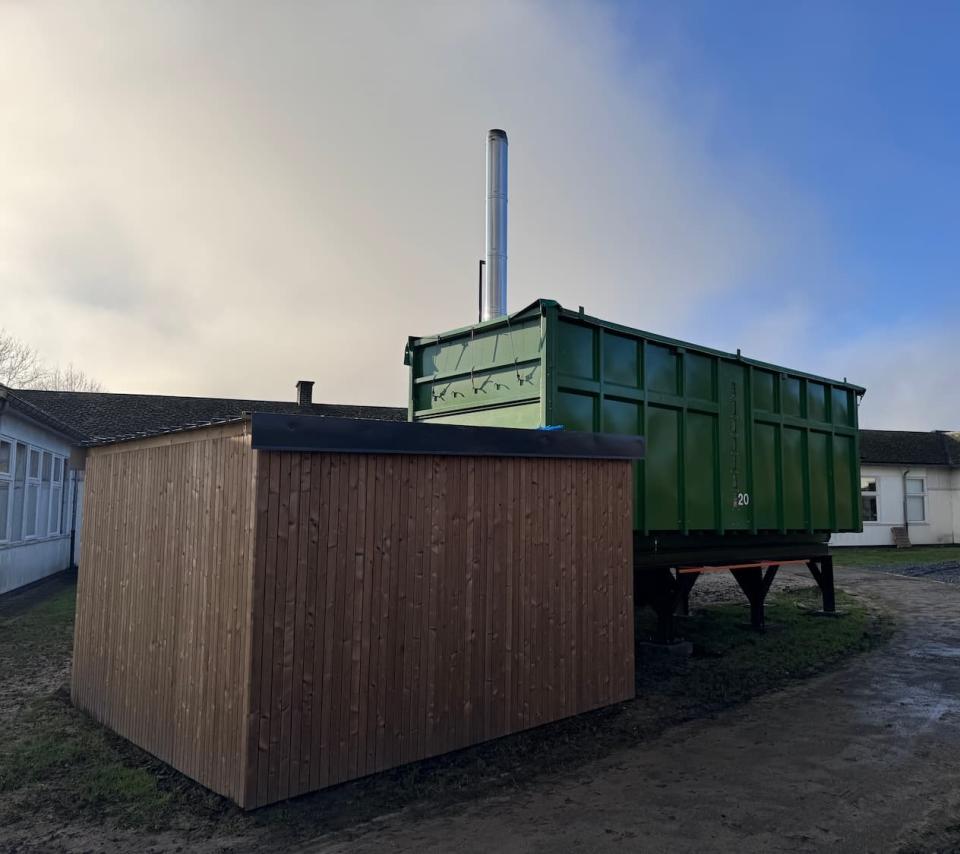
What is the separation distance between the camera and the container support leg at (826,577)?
10805 millimetres

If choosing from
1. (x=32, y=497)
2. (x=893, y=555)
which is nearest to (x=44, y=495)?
(x=32, y=497)

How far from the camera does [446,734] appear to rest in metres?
5.03

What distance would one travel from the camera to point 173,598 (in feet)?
16.5

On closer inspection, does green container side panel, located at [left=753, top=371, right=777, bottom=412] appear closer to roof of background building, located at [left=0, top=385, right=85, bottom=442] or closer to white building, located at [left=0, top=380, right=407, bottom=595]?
Result: white building, located at [left=0, top=380, right=407, bottom=595]

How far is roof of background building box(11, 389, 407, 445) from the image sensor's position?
74.2 feet

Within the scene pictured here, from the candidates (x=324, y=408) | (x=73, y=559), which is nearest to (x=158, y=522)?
(x=73, y=559)

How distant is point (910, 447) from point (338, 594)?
94.9ft

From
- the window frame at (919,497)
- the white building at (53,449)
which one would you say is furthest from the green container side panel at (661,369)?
the window frame at (919,497)

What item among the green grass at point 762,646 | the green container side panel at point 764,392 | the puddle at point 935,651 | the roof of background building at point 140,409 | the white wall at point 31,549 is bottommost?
the puddle at point 935,651

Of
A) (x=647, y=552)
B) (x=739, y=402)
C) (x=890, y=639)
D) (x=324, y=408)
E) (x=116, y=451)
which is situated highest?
(x=324, y=408)

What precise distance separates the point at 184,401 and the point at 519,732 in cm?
2389

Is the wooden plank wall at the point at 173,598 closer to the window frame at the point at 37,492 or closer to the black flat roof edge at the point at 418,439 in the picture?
the black flat roof edge at the point at 418,439

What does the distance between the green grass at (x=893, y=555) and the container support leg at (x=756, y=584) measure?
12.1 m

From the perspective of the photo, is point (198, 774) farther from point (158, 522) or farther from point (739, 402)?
point (739, 402)
